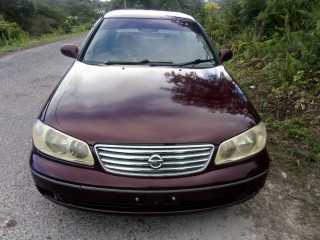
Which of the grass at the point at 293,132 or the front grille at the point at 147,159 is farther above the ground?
the front grille at the point at 147,159

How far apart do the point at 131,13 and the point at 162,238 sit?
2.86m

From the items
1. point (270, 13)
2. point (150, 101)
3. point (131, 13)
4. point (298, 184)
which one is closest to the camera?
point (150, 101)

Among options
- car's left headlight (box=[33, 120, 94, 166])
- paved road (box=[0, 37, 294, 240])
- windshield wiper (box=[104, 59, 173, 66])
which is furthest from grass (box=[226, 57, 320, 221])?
car's left headlight (box=[33, 120, 94, 166])

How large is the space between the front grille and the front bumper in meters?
0.04

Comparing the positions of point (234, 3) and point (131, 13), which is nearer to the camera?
point (131, 13)

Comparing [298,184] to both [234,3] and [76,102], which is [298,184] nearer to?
[76,102]

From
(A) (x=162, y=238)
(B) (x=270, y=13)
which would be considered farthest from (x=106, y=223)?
(B) (x=270, y=13)

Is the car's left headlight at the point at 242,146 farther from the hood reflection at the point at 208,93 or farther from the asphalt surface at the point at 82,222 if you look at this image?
the asphalt surface at the point at 82,222

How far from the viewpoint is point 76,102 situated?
2.48 meters

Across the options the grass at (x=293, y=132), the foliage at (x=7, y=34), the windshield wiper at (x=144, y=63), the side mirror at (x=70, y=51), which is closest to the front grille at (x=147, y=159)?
the grass at (x=293, y=132)

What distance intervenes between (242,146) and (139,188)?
0.76 meters

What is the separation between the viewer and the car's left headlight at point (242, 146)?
2.21m

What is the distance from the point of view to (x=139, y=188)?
2080mm

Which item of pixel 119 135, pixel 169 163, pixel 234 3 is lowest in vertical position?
pixel 234 3
